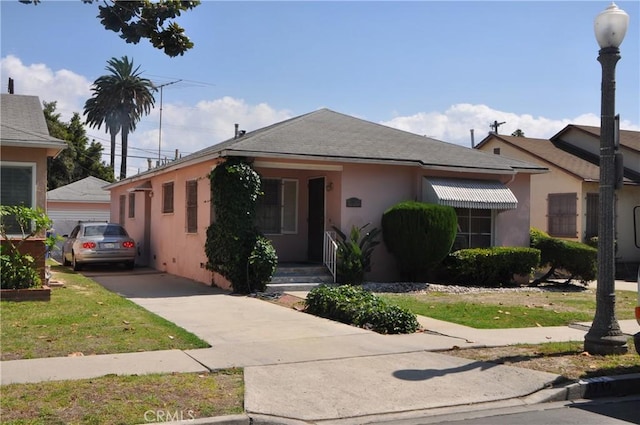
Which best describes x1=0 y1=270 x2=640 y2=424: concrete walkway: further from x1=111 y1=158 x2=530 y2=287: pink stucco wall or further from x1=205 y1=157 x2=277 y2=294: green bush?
x1=111 y1=158 x2=530 y2=287: pink stucco wall

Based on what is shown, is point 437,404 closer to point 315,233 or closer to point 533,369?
point 533,369

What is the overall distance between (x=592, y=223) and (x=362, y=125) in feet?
29.1

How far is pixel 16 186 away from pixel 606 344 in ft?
37.4

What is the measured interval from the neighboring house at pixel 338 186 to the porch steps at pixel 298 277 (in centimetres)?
123

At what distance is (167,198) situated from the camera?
2020 centimetres

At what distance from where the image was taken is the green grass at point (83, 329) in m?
8.12

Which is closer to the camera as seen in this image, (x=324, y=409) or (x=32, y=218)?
(x=324, y=409)

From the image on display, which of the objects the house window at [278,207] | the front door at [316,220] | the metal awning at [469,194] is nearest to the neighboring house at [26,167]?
the house window at [278,207]

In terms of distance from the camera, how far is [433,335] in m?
9.60

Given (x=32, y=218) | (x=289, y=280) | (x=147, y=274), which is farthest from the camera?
(x=147, y=274)

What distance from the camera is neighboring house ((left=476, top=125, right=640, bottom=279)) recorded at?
869 inches

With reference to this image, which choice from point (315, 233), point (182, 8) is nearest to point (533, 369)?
point (182, 8)

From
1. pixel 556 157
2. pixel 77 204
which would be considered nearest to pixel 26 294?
pixel 556 157

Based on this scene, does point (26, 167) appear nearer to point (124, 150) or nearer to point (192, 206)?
point (192, 206)
